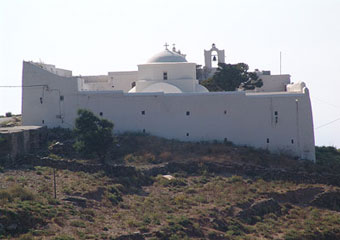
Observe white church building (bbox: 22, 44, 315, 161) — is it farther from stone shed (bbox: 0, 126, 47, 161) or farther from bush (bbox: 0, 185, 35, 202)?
bush (bbox: 0, 185, 35, 202)

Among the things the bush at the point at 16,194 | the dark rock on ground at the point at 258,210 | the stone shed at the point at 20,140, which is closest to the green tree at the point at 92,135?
the stone shed at the point at 20,140

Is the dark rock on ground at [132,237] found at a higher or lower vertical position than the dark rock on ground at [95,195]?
lower

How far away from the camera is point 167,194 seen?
31.2 metres

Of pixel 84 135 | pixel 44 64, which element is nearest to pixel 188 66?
pixel 44 64

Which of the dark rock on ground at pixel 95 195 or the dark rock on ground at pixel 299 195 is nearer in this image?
the dark rock on ground at pixel 95 195

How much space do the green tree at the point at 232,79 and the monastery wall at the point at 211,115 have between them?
7680 millimetres

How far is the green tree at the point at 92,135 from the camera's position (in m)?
34.3

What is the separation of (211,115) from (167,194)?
30.1ft

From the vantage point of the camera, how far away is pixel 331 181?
34.6 meters

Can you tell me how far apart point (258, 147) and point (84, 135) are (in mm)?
10288

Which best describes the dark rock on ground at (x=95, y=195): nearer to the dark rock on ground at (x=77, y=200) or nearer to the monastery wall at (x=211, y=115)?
the dark rock on ground at (x=77, y=200)

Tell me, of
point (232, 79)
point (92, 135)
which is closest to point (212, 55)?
point (232, 79)

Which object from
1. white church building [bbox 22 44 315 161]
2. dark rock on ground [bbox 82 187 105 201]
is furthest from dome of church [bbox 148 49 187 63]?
dark rock on ground [bbox 82 187 105 201]

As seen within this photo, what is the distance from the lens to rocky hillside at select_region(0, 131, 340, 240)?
83.5ft
